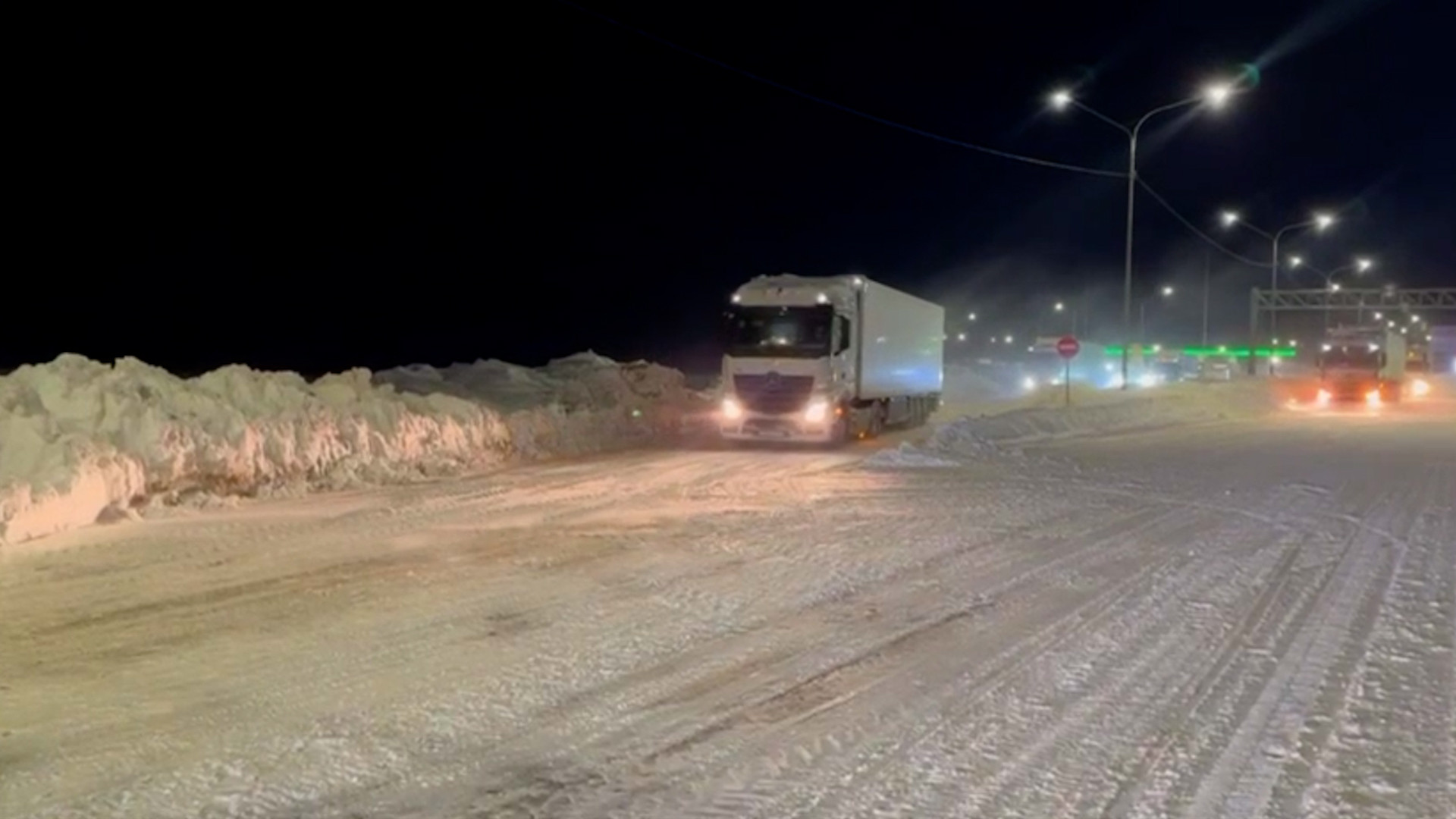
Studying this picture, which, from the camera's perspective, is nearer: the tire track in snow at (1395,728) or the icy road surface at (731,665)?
the tire track in snow at (1395,728)

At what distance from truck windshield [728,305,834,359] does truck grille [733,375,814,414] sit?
586mm

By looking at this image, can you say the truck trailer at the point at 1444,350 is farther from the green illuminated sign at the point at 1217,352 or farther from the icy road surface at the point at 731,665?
the icy road surface at the point at 731,665

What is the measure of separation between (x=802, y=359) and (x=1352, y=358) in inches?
1659

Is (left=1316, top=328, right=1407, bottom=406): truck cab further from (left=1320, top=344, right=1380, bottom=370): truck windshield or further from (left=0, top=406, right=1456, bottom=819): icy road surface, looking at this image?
(left=0, top=406, right=1456, bottom=819): icy road surface

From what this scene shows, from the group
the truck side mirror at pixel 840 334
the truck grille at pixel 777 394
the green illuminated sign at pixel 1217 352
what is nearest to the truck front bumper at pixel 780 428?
the truck grille at pixel 777 394

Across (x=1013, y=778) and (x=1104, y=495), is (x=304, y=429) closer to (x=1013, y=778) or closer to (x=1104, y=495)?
(x=1104, y=495)

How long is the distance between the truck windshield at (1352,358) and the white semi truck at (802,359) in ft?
124

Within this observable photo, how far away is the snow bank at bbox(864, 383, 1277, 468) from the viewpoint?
24.9 meters

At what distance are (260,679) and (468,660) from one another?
1306 millimetres

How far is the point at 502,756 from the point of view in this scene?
6.61 meters

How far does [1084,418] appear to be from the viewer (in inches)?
1443

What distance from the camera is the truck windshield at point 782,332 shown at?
29.0 meters

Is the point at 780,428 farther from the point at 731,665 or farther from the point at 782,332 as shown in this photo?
the point at 731,665

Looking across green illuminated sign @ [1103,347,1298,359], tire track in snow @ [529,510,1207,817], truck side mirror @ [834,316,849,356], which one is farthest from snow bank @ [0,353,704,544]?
green illuminated sign @ [1103,347,1298,359]
